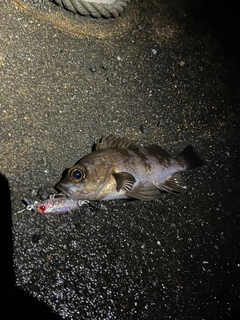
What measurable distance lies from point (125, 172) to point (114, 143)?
31 centimetres

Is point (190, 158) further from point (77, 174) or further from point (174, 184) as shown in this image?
point (77, 174)

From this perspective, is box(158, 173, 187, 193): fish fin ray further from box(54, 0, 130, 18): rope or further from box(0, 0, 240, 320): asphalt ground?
box(54, 0, 130, 18): rope

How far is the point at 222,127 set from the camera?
3102 millimetres

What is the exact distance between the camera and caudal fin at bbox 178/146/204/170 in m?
2.73

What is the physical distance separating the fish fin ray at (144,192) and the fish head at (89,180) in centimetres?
15

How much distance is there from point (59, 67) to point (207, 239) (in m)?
1.86

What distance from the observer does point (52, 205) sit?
7.84 feet

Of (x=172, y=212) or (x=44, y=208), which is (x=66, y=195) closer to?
(x=44, y=208)

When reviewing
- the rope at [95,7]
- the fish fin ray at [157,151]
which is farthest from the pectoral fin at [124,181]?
the rope at [95,7]

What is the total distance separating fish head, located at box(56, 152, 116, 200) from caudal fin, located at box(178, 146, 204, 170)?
2.18ft

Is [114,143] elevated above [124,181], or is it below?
above

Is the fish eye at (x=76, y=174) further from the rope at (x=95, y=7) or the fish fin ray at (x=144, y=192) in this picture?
the rope at (x=95, y=7)

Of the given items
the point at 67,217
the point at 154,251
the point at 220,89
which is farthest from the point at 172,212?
the point at 220,89

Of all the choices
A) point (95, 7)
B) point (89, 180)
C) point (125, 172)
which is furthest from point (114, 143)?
point (95, 7)
